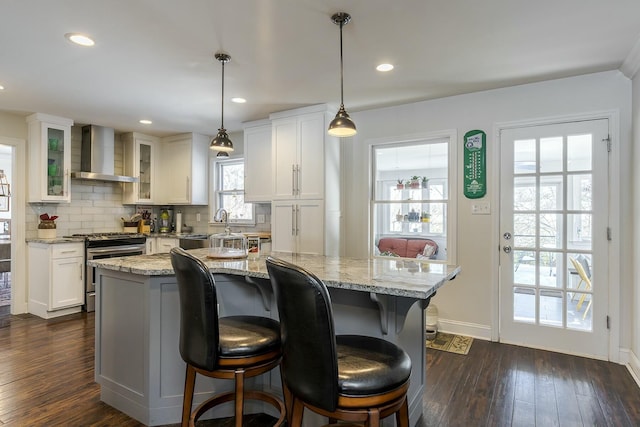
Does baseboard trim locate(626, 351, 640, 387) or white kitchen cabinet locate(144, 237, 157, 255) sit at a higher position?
white kitchen cabinet locate(144, 237, 157, 255)

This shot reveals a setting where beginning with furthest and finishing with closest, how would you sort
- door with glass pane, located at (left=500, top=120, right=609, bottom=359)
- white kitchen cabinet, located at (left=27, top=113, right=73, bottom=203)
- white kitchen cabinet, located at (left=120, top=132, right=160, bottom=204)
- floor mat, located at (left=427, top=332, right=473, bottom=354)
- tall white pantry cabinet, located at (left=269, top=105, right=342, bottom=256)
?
white kitchen cabinet, located at (left=120, top=132, right=160, bottom=204) → white kitchen cabinet, located at (left=27, top=113, right=73, bottom=203) → tall white pantry cabinet, located at (left=269, top=105, right=342, bottom=256) → floor mat, located at (left=427, top=332, right=473, bottom=354) → door with glass pane, located at (left=500, top=120, right=609, bottom=359)

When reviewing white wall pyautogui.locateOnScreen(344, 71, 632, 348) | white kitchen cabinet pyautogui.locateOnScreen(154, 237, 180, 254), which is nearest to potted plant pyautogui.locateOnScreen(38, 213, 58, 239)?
white kitchen cabinet pyautogui.locateOnScreen(154, 237, 180, 254)

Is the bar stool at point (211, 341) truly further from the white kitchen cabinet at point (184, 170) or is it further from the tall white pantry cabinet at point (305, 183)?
the white kitchen cabinet at point (184, 170)

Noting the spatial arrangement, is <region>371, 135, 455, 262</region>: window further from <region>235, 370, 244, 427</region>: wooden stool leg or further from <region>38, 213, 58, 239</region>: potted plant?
<region>38, 213, 58, 239</region>: potted plant

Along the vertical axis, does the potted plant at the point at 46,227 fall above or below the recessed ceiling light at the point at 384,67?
below

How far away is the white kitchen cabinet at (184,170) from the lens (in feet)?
17.2

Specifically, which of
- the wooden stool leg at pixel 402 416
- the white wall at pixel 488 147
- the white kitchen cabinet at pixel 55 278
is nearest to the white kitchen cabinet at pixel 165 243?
the white kitchen cabinet at pixel 55 278

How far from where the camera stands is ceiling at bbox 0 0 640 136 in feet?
6.82

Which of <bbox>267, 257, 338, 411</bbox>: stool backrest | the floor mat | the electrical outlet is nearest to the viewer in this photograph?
<bbox>267, 257, 338, 411</bbox>: stool backrest

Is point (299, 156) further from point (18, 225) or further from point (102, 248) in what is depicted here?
point (18, 225)

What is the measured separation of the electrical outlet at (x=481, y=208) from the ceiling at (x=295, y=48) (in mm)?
1097

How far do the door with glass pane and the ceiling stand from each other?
0.63 m

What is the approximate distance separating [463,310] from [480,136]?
1732mm

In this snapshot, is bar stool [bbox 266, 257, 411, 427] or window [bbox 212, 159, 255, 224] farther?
window [bbox 212, 159, 255, 224]
